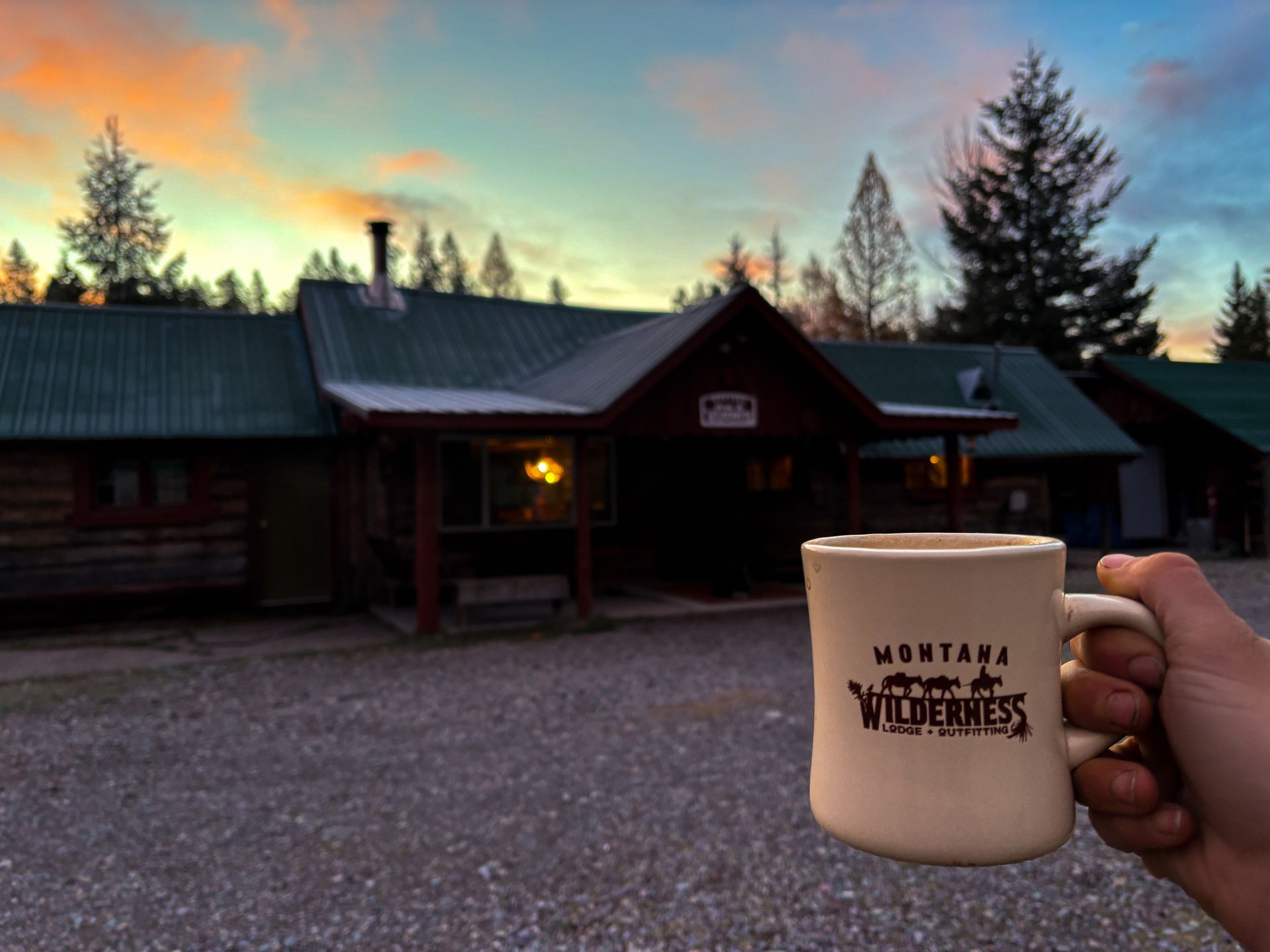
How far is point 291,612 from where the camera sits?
11914mm

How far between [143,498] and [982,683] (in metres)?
12.0

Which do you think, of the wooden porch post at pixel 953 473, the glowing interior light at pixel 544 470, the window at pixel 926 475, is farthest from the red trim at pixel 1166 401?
the glowing interior light at pixel 544 470

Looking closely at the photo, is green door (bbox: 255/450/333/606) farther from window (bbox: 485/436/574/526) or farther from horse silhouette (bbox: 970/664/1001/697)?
horse silhouette (bbox: 970/664/1001/697)

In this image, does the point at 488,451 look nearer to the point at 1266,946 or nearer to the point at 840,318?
the point at 1266,946

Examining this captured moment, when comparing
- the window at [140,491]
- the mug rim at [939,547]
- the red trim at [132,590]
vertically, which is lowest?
the red trim at [132,590]

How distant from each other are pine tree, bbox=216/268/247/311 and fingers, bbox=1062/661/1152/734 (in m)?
54.4

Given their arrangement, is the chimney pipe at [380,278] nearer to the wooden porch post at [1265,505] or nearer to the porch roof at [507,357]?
the porch roof at [507,357]

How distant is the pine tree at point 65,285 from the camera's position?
36.4 meters

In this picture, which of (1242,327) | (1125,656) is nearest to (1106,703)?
(1125,656)

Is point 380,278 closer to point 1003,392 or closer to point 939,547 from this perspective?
point 1003,392

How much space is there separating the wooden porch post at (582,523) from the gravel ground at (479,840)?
3.09m

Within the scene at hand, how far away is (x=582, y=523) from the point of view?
10047 mm

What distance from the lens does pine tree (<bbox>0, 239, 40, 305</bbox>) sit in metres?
47.0

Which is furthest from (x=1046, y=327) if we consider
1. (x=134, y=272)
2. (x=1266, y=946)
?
(x=134, y=272)
